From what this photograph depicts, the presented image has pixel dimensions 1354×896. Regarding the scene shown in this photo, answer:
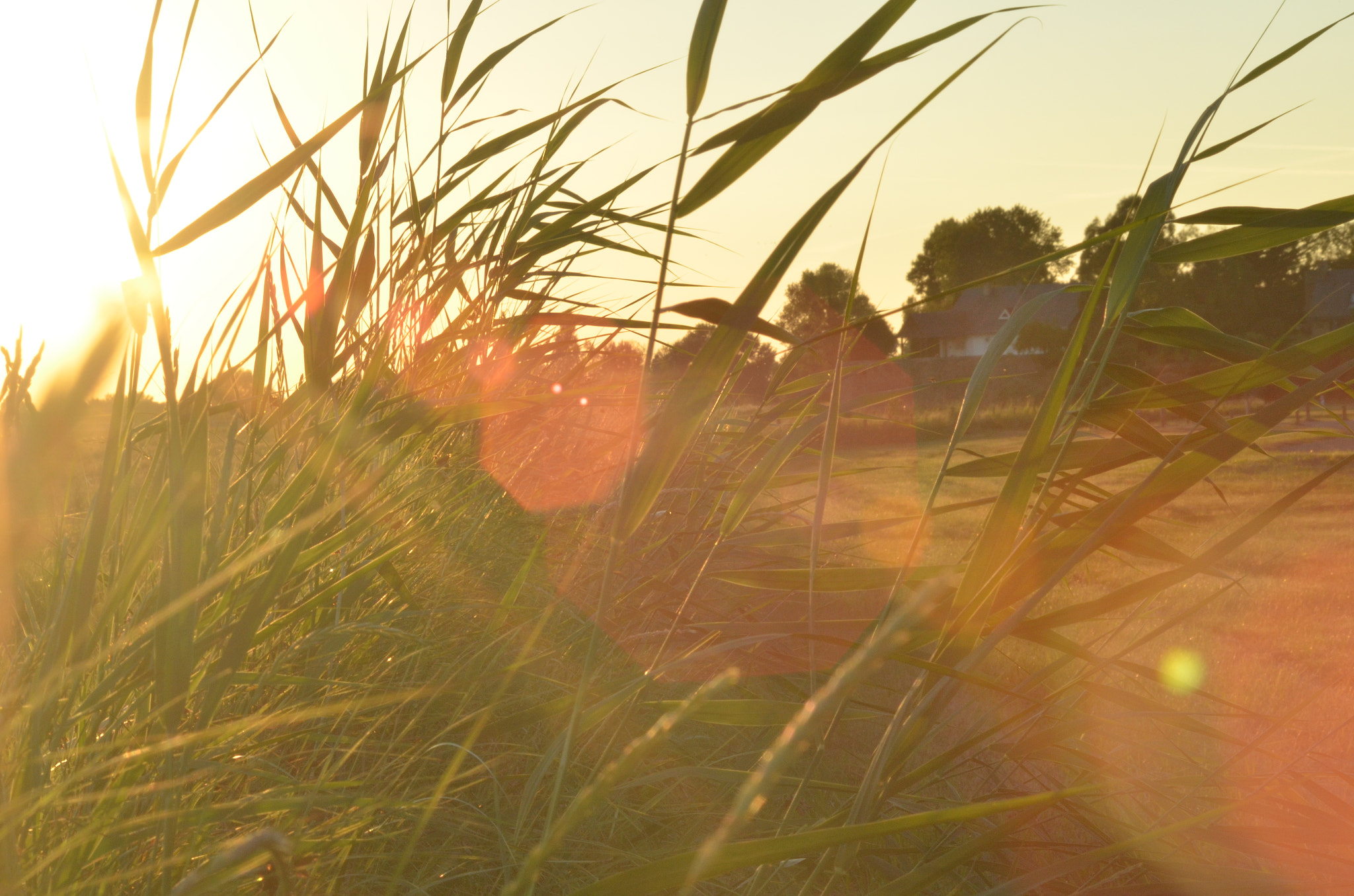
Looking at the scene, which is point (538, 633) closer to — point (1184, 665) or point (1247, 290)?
point (1184, 665)

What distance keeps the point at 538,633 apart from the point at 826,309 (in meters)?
0.64

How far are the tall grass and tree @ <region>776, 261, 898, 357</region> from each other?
13 cm

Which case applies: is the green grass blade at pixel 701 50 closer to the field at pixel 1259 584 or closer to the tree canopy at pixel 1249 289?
the field at pixel 1259 584

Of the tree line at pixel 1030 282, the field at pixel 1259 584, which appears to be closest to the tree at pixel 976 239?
the tree line at pixel 1030 282

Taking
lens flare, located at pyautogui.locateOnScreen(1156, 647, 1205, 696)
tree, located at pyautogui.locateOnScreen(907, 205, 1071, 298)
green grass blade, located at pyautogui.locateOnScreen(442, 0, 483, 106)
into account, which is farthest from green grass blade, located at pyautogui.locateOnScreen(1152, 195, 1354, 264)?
tree, located at pyautogui.locateOnScreen(907, 205, 1071, 298)

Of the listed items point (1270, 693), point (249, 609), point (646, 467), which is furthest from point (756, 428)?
point (1270, 693)

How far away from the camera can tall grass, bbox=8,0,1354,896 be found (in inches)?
23.8

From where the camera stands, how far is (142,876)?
2.08 feet

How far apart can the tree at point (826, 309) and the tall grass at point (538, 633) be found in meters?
0.13

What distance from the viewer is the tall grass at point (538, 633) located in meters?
0.61

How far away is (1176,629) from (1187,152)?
183cm

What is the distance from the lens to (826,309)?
46.3 inches

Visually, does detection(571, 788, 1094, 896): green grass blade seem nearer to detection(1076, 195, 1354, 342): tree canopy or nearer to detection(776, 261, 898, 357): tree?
detection(776, 261, 898, 357): tree

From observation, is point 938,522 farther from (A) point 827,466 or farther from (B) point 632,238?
(A) point 827,466
